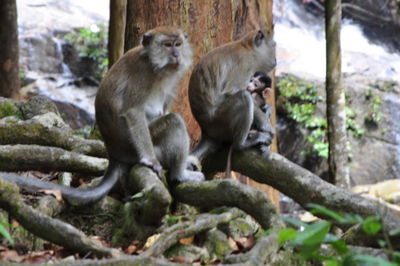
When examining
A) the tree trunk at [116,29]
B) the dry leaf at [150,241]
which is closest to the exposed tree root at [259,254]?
the dry leaf at [150,241]

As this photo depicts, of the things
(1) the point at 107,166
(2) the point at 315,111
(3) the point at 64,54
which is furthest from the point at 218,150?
→ (3) the point at 64,54

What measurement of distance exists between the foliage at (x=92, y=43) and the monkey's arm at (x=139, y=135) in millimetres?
13532

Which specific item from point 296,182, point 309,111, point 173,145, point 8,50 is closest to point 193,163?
point 173,145

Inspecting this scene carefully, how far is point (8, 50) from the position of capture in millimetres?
11789

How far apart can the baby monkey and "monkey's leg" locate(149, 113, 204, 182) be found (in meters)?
1.15

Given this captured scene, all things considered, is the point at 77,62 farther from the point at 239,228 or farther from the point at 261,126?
the point at 239,228

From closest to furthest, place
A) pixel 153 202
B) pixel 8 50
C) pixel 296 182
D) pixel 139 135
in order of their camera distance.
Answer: pixel 153 202 → pixel 296 182 → pixel 139 135 → pixel 8 50

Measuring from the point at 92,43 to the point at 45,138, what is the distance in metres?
13.1

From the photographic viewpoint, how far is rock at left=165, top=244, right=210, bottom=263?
4.29 metres

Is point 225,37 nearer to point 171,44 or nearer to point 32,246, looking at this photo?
point 171,44

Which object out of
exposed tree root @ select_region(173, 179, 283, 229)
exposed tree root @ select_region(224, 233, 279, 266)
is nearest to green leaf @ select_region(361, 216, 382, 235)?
exposed tree root @ select_region(224, 233, 279, 266)

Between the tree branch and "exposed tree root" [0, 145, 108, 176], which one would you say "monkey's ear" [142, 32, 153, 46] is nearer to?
"exposed tree root" [0, 145, 108, 176]

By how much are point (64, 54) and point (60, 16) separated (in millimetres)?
2701

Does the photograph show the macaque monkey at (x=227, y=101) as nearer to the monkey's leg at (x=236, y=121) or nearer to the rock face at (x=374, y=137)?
the monkey's leg at (x=236, y=121)
